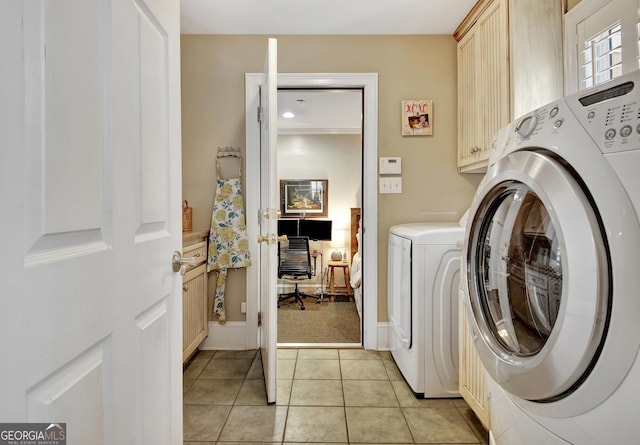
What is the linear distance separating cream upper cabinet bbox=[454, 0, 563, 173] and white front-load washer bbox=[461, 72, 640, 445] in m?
0.98

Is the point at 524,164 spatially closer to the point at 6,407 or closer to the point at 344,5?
the point at 6,407

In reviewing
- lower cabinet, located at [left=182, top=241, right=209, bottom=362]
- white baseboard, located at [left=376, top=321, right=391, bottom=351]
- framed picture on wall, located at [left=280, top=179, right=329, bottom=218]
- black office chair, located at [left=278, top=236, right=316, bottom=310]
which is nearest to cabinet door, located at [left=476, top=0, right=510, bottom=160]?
white baseboard, located at [left=376, top=321, right=391, bottom=351]

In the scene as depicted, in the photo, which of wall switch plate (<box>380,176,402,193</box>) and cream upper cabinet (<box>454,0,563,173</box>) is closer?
cream upper cabinet (<box>454,0,563,173</box>)

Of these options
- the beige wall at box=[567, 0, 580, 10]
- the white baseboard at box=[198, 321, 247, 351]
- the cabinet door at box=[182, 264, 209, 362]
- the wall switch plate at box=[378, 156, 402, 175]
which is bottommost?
the white baseboard at box=[198, 321, 247, 351]

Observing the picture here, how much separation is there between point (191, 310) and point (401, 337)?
1.40 m

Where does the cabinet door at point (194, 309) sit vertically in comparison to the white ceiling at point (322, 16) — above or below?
below

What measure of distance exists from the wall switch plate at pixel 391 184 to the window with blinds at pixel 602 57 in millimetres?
1226

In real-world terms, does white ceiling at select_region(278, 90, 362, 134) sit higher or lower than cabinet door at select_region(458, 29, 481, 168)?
higher

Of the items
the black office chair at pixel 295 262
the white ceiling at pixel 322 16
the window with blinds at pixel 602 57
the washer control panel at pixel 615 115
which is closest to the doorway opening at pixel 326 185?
the black office chair at pixel 295 262

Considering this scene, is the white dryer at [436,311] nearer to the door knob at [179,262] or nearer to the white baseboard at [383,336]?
the white baseboard at [383,336]

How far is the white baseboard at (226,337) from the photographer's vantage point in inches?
100

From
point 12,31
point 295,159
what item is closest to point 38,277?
point 12,31

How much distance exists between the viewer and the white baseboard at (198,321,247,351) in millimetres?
2545

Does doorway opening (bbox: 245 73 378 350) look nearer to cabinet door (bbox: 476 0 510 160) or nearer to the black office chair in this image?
cabinet door (bbox: 476 0 510 160)
